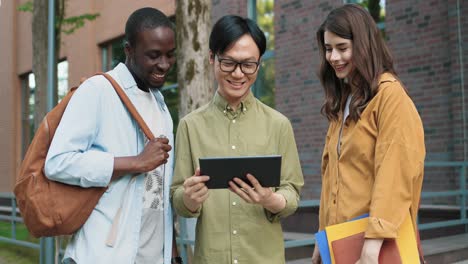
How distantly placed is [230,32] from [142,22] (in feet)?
1.18

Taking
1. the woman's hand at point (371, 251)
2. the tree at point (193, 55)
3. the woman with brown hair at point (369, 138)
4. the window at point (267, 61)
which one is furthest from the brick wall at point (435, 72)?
the woman's hand at point (371, 251)

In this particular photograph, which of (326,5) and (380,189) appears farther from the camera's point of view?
(326,5)

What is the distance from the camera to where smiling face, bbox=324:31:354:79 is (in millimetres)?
2273

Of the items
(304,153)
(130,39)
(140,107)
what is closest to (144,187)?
(140,107)

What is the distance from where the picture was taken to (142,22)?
7.50ft

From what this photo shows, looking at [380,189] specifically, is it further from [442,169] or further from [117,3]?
[117,3]

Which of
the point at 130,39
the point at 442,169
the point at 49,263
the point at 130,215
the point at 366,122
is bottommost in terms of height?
the point at 49,263

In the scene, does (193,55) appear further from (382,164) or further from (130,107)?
(382,164)

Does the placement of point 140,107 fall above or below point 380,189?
above

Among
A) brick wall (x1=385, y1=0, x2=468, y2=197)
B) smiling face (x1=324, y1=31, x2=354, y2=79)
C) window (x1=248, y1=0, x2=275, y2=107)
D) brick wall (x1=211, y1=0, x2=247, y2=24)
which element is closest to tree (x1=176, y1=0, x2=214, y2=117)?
smiling face (x1=324, y1=31, x2=354, y2=79)

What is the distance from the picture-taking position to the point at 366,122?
2.23 meters

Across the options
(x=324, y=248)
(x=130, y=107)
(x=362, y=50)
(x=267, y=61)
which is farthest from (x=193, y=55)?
(x=267, y=61)

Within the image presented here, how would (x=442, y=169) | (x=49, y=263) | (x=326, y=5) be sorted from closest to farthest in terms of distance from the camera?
(x=49, y=263) → (x=442, y=169) → (x=326, y=5)

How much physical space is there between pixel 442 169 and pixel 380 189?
6.00 metres
